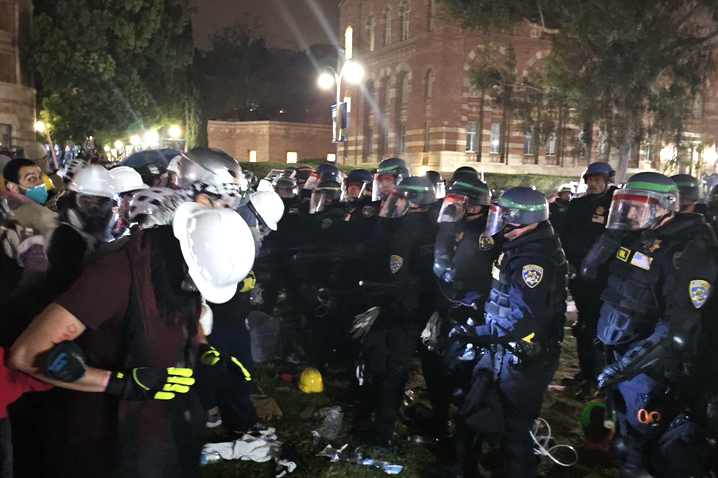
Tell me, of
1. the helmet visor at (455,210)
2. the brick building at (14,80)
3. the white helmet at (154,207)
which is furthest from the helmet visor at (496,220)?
the brick building at (14,80)

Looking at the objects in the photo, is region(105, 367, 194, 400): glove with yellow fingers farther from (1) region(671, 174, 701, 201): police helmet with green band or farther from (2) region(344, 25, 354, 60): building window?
(2) region(344, 25, 354, 60): building window

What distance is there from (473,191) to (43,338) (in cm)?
402

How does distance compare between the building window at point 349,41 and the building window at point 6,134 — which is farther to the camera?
the building window at point 6,134

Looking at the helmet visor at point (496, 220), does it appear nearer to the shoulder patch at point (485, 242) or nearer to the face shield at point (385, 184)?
the shoulder patch at point (485, 242)

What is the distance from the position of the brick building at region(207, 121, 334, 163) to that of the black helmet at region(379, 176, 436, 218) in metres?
40.4

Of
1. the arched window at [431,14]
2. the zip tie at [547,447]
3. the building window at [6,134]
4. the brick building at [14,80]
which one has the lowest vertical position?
the zip tie at [547,447]

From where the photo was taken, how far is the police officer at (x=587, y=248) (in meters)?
6.55

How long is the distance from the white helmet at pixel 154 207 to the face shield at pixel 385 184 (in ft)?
14.2

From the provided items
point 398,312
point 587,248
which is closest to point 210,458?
point 398,312

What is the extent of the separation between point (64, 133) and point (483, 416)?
26752 mm

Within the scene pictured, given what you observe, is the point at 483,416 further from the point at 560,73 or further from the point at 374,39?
the point at 374,39

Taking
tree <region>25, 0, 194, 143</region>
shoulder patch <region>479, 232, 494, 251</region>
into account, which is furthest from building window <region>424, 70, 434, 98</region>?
shoulder patch <region>479, 232, 494, 251</region>

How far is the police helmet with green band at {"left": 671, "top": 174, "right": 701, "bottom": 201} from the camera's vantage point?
220 inches

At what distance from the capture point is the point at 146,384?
2.14 metres
